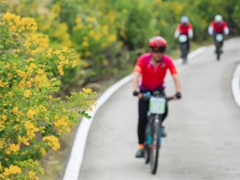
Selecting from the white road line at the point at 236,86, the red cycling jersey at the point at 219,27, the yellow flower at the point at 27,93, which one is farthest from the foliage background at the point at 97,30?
the yellow flower at the point at 27,93

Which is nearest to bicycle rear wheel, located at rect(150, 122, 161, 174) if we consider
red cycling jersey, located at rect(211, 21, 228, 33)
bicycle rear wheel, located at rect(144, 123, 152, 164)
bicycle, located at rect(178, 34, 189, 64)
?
bicycle rear wheel, located at rect(144, 123, 152, 164)

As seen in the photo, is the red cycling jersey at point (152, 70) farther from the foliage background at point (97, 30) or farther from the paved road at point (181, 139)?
the foliage background at point (97, 30)

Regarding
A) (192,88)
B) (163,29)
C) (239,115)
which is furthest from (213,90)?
(163,29)

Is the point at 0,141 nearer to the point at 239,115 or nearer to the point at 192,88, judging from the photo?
the point at 239,115

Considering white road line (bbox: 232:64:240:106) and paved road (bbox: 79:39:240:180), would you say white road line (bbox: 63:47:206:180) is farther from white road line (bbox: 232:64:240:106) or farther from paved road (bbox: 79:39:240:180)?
white road line (bbox: 232:64:240:106)

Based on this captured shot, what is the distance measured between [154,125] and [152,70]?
792 mm

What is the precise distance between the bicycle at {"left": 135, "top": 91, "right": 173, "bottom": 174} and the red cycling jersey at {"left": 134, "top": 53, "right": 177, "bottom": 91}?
0.24m

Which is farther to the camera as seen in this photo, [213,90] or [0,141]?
[213,90]

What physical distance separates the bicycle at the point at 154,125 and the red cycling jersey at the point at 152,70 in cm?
24

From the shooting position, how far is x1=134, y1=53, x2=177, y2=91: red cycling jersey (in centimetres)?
1028

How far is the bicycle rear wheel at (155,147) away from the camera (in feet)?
32.6

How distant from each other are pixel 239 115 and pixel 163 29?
15567 mm

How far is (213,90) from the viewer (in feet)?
59.3

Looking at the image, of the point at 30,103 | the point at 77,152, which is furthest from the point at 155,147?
the point at 30,103
